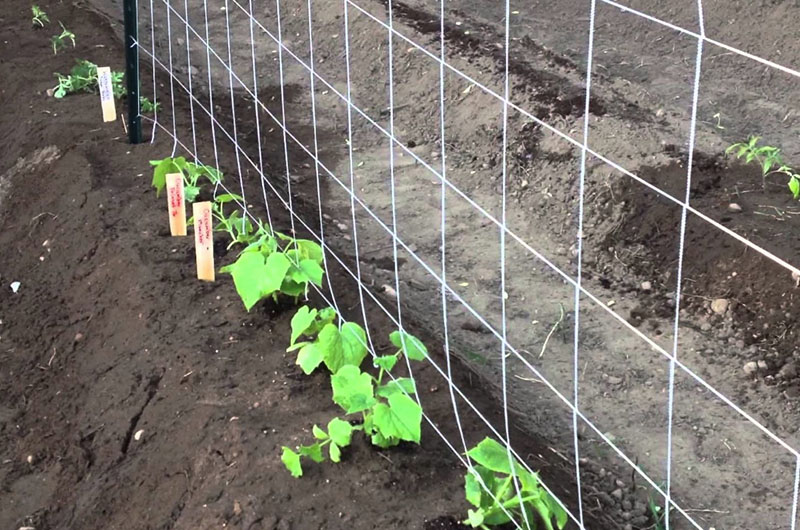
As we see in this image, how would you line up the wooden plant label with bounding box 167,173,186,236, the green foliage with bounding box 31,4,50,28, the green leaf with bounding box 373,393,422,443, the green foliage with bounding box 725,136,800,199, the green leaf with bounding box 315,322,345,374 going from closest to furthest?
the green leaf with bounding box 373,393,422,443 → the green leaf with bounding box 315,322,345,374 → the wooden plant label with bounding box 167,173,186,236 → the green foliage with bounding box 725,136,800,199 → the green foliage with bounding box 31,4,50,28

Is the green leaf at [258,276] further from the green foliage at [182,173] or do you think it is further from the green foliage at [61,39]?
the green foliage at [61,39]

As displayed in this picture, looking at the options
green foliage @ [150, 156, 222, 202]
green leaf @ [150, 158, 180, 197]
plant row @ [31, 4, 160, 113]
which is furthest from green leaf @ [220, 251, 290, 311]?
plant row @ [31, 4, 160, 113]

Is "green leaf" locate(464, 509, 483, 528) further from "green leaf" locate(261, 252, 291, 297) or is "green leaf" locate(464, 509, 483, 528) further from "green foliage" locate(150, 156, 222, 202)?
"green foliage" locate(150, 156, 222, 202)

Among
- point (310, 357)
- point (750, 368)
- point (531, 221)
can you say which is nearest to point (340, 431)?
point (310, 357)

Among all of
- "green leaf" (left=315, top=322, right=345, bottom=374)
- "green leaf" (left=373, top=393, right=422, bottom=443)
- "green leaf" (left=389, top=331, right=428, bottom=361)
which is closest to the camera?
"green leaf" (left=373, top=393, right=422, bottom=443)

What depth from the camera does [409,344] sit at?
2.38 m

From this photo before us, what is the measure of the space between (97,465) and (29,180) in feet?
5.79

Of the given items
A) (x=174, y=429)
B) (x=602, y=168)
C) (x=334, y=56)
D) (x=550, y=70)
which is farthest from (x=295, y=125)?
(x=174, y=429)

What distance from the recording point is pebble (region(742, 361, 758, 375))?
10.4ft

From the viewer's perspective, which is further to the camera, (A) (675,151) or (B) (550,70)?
(B) (550,70)

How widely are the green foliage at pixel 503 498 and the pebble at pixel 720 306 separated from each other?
1.62 metres

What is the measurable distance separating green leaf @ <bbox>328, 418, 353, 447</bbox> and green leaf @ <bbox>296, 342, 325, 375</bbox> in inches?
8.8

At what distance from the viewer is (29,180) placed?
12.7ft

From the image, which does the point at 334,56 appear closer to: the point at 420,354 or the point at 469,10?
the point at 469,10
